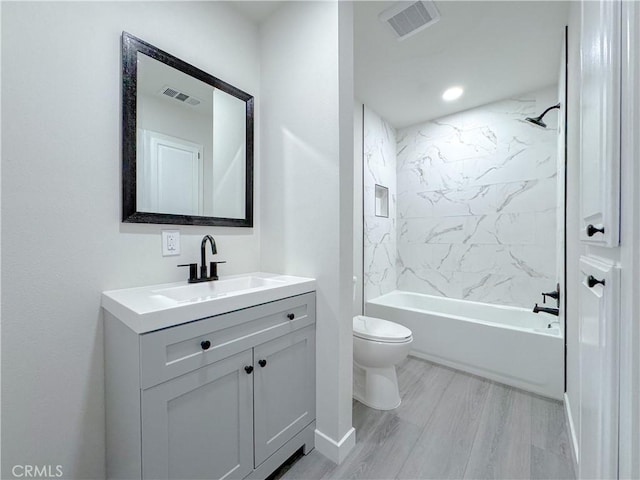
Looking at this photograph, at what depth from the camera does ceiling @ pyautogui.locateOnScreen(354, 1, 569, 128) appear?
1.68 metres

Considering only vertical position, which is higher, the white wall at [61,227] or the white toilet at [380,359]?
the white wall at [61,227]

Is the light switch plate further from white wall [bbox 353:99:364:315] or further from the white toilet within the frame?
white wall [bbox 353:99:364:315]

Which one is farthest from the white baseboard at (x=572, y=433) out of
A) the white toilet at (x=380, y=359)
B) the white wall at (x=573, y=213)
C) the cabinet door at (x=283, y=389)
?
the cabinet door at (x=283, y=389)

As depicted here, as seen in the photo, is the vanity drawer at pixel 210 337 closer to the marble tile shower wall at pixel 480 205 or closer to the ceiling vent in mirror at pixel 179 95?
the ceiling vent in mirror at pixel 179 95

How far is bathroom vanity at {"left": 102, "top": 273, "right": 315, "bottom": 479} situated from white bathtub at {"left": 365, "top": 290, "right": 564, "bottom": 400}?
1520 mm

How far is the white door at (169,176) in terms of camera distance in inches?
51.6

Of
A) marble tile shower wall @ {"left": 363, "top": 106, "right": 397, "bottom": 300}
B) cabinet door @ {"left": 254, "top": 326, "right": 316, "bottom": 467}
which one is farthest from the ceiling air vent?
cabinet door @ {"left": 254, "top": 326, "right": 316, "bottom": 467}

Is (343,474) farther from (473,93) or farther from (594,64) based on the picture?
(473,93)

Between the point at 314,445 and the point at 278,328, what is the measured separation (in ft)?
2.51

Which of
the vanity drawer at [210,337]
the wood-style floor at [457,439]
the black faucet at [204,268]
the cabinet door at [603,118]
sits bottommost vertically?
the wood-style floor at [457,439]

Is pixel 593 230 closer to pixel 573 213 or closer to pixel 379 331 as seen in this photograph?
pixel 573 213

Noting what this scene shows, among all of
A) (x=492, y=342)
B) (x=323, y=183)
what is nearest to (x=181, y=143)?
(x=323, y=183)

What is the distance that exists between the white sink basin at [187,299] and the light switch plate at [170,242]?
17cm

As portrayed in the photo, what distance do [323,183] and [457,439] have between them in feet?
5.44
